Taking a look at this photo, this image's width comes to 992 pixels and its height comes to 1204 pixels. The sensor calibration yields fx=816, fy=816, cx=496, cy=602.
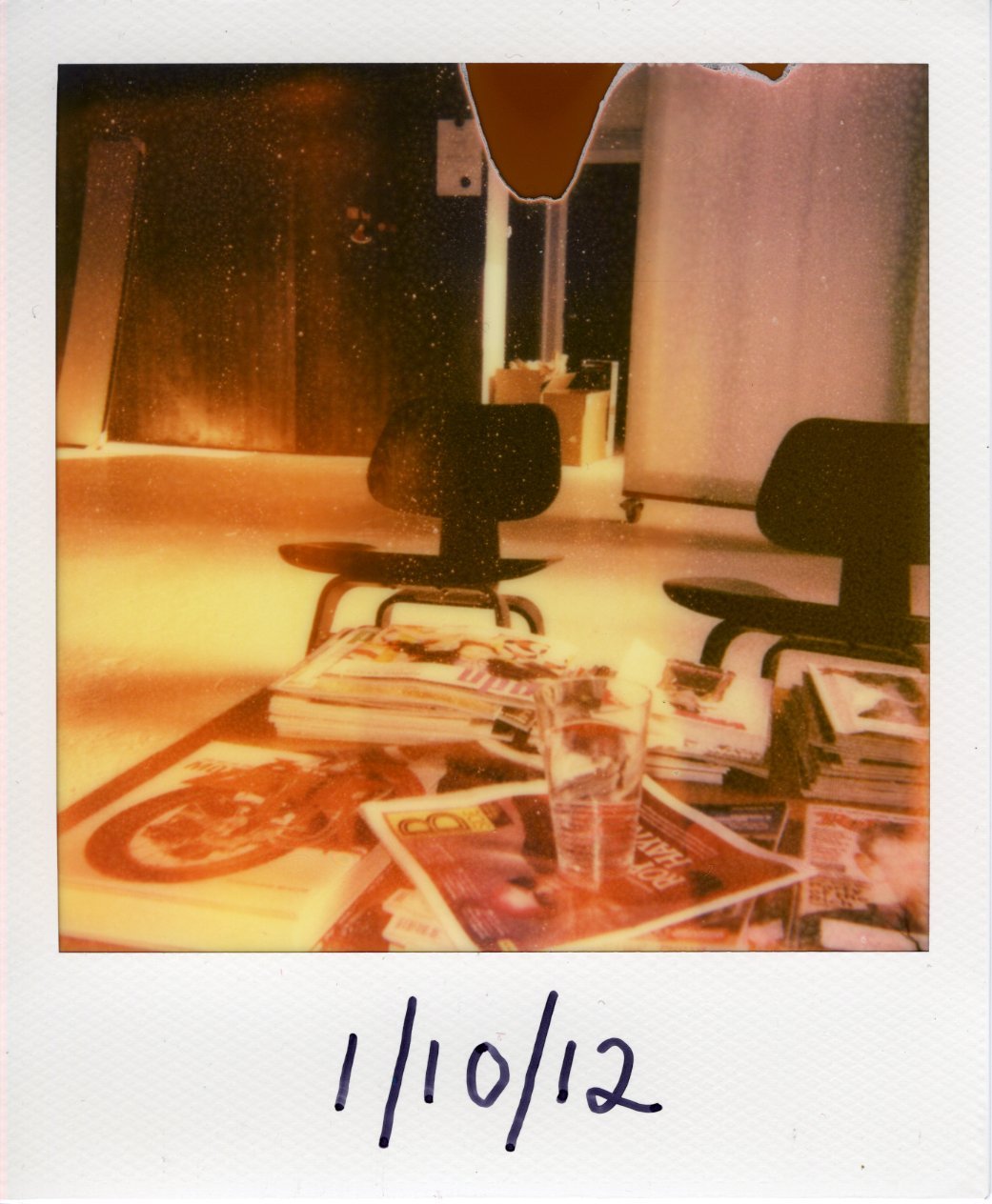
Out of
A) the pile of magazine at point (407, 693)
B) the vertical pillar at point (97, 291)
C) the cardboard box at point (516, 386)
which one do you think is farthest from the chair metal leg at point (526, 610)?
the vertical pillar at point (97, 291)

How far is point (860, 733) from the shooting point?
72 cm

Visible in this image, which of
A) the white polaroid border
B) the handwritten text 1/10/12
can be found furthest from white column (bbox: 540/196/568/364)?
the handwritten text 1/10/12

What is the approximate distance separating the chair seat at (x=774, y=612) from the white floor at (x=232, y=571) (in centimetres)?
2

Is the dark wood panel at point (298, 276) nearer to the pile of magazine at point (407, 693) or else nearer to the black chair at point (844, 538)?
the pile of magazine at point (407, 693)

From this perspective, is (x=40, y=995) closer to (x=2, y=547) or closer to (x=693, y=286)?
(x=2, y=547)

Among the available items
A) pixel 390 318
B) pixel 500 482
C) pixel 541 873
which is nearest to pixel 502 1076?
pixel 541 873

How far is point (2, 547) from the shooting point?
0.80 metres

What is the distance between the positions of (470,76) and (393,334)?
259 millimetres

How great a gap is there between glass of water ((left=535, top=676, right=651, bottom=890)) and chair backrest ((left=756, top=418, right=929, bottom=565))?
0.39 meters

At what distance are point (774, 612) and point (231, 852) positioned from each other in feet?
2.33

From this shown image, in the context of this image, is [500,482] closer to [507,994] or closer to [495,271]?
[495,271]

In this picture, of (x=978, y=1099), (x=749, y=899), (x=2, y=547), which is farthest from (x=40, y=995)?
(x=978, y=1099)

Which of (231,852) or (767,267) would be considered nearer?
(231,852)

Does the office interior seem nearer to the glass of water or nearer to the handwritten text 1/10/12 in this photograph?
the glass of water
